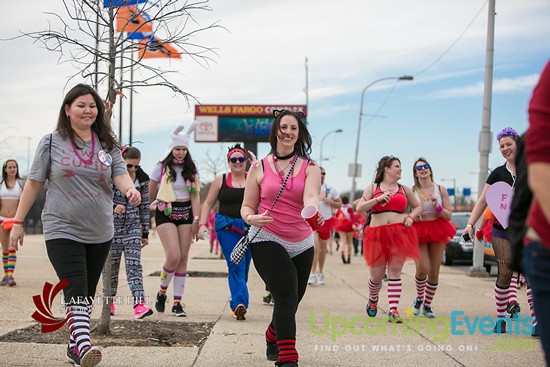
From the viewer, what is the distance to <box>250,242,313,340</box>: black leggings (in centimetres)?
516

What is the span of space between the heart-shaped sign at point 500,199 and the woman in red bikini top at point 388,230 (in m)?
1.47

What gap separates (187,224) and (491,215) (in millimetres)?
3380

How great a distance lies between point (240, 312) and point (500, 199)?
9.82ft

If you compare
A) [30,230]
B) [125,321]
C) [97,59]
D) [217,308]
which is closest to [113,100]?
[97,59]

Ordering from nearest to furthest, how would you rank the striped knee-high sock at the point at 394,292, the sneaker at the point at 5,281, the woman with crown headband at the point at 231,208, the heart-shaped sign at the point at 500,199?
1. the heart-shaped sign at the point at 500,199
2. the striped knee-high sock at the point at 394,292
3. the woman with crown headband at the point at 231,208
4. the sneaker at the point at 5,281

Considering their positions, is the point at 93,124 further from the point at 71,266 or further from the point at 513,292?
the point at 513,292

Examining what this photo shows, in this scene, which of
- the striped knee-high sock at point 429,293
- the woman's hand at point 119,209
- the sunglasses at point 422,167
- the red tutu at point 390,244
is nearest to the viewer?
the woman's hand at point 119,209

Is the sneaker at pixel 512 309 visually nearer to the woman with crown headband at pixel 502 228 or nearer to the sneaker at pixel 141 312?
the woman with crown headband at pixel 502 228

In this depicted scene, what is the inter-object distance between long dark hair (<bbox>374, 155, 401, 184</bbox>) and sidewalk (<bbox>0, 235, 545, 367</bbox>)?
162 cm

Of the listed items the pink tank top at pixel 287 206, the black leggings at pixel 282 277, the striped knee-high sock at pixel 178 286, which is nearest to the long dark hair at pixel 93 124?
the pink tank top at pixel 287 206

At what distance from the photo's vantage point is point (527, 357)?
615 centimetres

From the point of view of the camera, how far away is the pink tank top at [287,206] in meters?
5.48

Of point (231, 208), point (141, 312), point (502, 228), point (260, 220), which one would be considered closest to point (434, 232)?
point (502, 228)

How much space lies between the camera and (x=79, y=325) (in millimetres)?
5211
